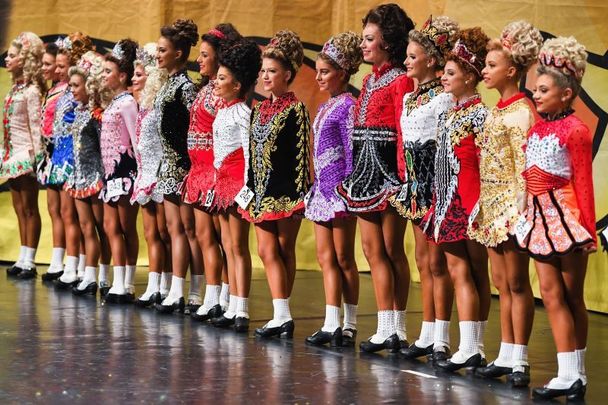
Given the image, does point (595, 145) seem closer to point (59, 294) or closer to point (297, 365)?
point (297, 365)

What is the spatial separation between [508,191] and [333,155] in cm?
119

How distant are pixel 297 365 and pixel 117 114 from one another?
8.81 feet

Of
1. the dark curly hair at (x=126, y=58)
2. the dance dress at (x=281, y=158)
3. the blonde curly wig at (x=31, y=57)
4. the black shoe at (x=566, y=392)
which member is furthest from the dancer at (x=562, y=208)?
the blonde curly wig at (x=31, y=57)

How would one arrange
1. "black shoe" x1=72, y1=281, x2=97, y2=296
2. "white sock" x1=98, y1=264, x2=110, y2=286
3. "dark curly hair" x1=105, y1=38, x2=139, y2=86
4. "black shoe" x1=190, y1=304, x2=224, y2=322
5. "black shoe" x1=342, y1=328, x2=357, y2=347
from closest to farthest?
"black shoe" x1=342, y1=328, x2=357, y2=347 → "black shoe" x1=190, y1=304, x2=224, y2=322 → "dark curly hair" x1=105, y1=38, x2=139, y2=86 → "black shoe" x1=72, y1=281, x2=97, y2=296 → "white sock" x1=98, y1=264, x2=110, y2=286

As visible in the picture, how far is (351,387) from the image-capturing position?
537 cm

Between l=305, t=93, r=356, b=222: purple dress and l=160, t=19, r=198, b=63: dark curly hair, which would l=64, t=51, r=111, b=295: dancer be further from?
l=305, t=93, r=356, b=222: purple dress

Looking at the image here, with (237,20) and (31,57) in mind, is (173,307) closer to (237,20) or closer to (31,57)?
(31,57)

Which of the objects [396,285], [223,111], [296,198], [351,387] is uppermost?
[223,111]

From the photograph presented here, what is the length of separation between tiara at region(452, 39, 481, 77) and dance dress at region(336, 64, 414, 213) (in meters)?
0.43

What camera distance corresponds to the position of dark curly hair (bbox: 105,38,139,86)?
811 centimetres

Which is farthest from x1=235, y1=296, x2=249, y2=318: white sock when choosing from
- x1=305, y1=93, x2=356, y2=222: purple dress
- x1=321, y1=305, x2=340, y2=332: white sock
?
x1=305, y1=93, x2=356, y2=222: purple dress

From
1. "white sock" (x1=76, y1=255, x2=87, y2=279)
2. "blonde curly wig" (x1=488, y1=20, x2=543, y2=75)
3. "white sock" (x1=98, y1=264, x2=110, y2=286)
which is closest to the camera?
"blonde curly wig" (x1=488, y1=20, x2=543, y2=75)

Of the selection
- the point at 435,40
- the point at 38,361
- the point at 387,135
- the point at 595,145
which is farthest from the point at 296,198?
the point at 595,145

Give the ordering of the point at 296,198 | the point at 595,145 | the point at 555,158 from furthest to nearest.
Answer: the point at 595,145, the point at 296,198, the point at 555,158
